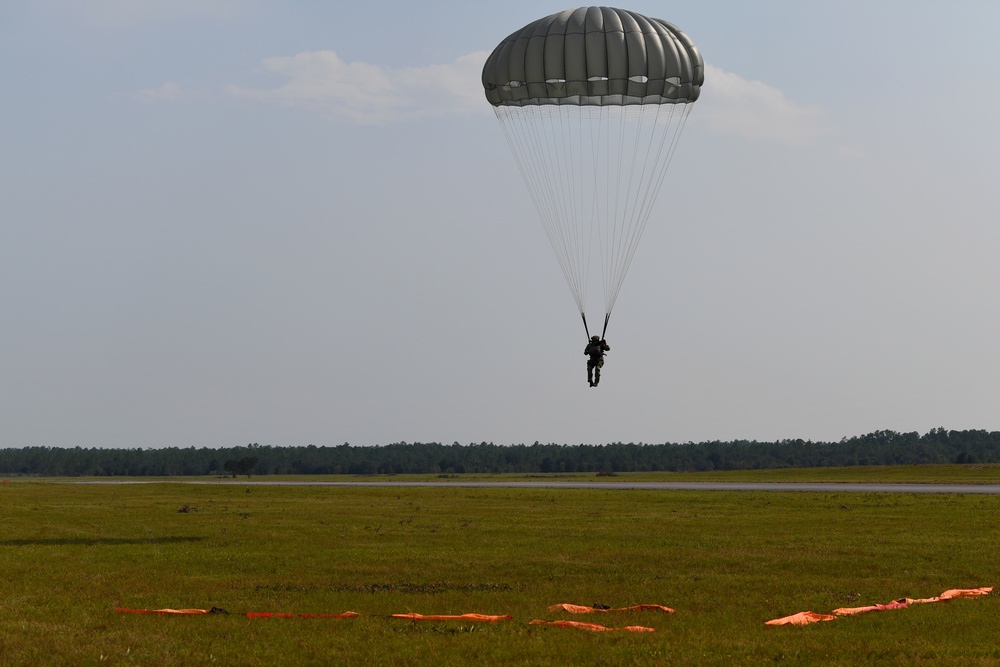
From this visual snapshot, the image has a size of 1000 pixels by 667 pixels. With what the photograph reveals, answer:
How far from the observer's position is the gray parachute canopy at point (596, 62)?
113ft

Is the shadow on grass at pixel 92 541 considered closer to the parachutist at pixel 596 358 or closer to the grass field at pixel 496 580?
the grass field at pixel 496 580

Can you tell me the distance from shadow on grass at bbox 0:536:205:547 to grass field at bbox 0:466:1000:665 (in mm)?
135

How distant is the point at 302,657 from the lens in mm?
16641

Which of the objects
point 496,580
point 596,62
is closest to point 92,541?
point 496,580

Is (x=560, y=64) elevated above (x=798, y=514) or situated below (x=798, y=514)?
above

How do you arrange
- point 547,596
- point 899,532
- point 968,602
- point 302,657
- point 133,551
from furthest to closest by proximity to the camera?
point 899,532, point 133,551, point 547,596, point 968,602, point 302,657

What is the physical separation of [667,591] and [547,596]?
2939 mm

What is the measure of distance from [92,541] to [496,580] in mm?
17149

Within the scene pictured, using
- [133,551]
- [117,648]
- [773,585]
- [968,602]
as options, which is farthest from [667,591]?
[133,551]

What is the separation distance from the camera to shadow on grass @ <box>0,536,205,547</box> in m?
35.0

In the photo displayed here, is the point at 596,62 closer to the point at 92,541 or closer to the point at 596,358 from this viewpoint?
the point at 596,358

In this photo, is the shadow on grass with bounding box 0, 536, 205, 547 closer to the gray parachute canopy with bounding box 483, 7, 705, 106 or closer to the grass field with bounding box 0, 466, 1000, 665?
the grass field with bounding box 0, 466, 1000, 665

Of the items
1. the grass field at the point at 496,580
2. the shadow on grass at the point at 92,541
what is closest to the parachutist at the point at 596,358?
the grass field at the point at 496,580

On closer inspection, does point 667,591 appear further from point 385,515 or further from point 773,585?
point 385,515
